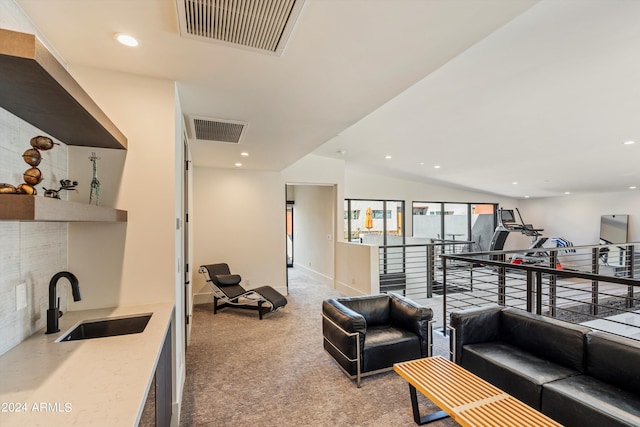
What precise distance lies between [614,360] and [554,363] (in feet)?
1.32

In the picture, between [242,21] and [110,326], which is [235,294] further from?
[242,21]

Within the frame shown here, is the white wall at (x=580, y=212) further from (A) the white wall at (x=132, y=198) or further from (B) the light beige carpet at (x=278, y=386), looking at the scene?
(A) the white wall at (x=132, y=198)

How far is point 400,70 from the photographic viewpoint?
80.4 inches

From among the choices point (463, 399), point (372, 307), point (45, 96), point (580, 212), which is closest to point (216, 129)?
point (45, 96)

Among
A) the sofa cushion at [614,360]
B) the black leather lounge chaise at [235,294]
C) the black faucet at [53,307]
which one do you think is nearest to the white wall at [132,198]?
the black faucet at [53,307]

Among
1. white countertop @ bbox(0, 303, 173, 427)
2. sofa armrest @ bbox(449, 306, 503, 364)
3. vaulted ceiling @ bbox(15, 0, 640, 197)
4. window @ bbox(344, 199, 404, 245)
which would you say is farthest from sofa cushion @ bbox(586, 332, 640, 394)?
window @ bbox(344, 199, 404, 245)

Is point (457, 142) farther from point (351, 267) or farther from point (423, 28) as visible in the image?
point (423, 28)

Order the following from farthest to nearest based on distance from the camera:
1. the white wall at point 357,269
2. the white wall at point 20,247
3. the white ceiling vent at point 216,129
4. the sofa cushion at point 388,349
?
1. the white wall at point 357,269
2. the white ceiling vent at point 216,129
3. the sofa cushion at point 388,349
4. the white wall at point 20,247

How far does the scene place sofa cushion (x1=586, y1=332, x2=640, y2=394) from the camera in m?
1.95

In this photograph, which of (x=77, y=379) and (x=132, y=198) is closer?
(x=77, y=379)

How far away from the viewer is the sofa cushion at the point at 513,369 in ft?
6.94

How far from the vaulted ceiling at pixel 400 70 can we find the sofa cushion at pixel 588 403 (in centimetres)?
228

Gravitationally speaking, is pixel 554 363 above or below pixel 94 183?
below

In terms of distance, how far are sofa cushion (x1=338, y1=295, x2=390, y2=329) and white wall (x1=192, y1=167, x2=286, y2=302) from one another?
312cm
